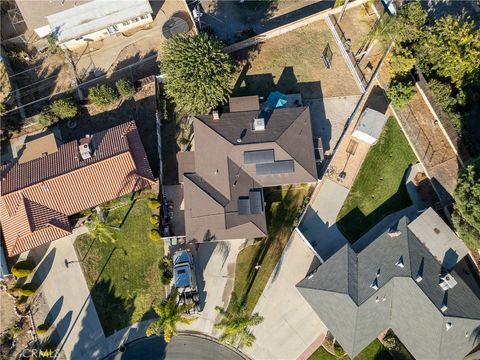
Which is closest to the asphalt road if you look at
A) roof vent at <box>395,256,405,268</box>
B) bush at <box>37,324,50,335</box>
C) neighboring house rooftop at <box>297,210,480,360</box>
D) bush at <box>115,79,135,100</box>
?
bush at <box>37,324,50,335</box>

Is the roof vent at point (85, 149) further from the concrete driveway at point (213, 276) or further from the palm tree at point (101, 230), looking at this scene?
the concrete driveway at point (213, 276)

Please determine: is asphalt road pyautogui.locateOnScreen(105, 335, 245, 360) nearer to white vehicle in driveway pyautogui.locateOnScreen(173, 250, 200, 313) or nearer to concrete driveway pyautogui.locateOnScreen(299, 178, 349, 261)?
white vehicle in driveway pyautogui.locateOnScreen(173, 250, 200, 313)

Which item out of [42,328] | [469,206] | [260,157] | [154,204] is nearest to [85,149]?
[154,204]

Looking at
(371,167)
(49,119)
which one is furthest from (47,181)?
(371,167)

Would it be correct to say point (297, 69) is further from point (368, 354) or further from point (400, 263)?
point (368, 354)

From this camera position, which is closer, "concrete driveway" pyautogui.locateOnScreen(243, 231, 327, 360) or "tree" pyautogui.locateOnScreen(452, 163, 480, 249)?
"tree" pyautogui.locateOnScreen(452, 163, 480, 249)

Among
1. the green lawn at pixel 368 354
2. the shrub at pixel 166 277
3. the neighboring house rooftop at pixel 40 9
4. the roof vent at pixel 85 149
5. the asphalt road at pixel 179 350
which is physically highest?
the neighboring house rooftop at pixel 40 9

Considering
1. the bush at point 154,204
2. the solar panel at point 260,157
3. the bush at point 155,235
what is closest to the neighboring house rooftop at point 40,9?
the bush at point 154,204
